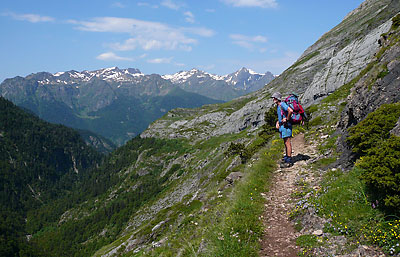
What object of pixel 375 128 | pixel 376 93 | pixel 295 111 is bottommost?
A: pixel 375 128

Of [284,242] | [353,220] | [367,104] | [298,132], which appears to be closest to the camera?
[353,220]

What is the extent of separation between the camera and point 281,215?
1034 centimetres

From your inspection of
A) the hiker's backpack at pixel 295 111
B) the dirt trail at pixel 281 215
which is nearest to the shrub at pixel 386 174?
the dirt trail at pixel 281 215

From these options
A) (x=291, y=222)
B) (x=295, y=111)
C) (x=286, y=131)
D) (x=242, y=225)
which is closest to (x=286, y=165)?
(x=286, y=131)

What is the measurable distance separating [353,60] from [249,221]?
6077cm

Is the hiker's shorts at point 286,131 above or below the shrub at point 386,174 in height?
above

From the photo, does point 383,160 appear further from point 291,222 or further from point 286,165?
point 286,165

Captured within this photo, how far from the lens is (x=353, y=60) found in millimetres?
56281

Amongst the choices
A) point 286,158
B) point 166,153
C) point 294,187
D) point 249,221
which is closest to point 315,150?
point 286,158

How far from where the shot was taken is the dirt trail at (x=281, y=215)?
26.8ft

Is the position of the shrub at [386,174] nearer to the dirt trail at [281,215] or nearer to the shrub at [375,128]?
the shrub at [375,128]

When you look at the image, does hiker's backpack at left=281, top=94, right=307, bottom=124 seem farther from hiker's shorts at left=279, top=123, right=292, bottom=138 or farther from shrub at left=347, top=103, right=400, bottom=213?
shrub at left=347, top=103, right=400, bottom=213

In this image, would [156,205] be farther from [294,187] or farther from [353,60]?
[294,187]

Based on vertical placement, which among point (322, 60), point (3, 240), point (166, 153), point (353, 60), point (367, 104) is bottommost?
point (3, 240)
